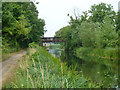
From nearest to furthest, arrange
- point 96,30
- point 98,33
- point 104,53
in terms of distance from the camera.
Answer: point 104,53, point 98,33, point 96,30

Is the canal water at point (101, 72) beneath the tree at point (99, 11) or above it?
beneath

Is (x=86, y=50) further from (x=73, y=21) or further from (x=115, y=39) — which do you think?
(x=73, y=21)

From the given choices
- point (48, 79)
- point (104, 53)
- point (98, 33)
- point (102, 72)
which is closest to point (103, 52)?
point (104, 53)

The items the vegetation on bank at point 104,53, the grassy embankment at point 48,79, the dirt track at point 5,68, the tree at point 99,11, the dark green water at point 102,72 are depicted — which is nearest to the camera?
the grassy embankment at point 48,79

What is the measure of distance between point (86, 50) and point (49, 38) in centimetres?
2947

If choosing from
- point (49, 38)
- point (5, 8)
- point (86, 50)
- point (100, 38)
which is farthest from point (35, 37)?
point (49, 38)

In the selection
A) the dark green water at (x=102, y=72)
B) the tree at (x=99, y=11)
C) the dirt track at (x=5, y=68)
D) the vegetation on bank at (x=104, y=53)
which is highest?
the tree at (x=99, y=11)

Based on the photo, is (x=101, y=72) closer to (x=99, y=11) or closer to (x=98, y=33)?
(x=98, y=33)

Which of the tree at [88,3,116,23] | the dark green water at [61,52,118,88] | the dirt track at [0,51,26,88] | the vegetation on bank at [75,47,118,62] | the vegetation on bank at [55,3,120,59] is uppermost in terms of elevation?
the tree at [88,3,116,23]

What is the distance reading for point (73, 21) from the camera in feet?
141

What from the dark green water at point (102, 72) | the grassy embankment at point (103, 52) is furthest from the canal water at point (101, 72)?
the grassy embankment at point (103, 52)

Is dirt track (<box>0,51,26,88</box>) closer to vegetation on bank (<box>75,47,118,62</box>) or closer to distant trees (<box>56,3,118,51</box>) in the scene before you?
vegetation on bank (<box>75,47,118,62</box>)

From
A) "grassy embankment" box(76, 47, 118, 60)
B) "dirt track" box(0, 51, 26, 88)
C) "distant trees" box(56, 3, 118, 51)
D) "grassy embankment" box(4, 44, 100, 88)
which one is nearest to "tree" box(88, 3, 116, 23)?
"distant trees" box(56, 3, 118, 51)

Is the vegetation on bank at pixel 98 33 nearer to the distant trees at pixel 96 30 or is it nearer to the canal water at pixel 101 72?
the distant trees at pixel 96 30
